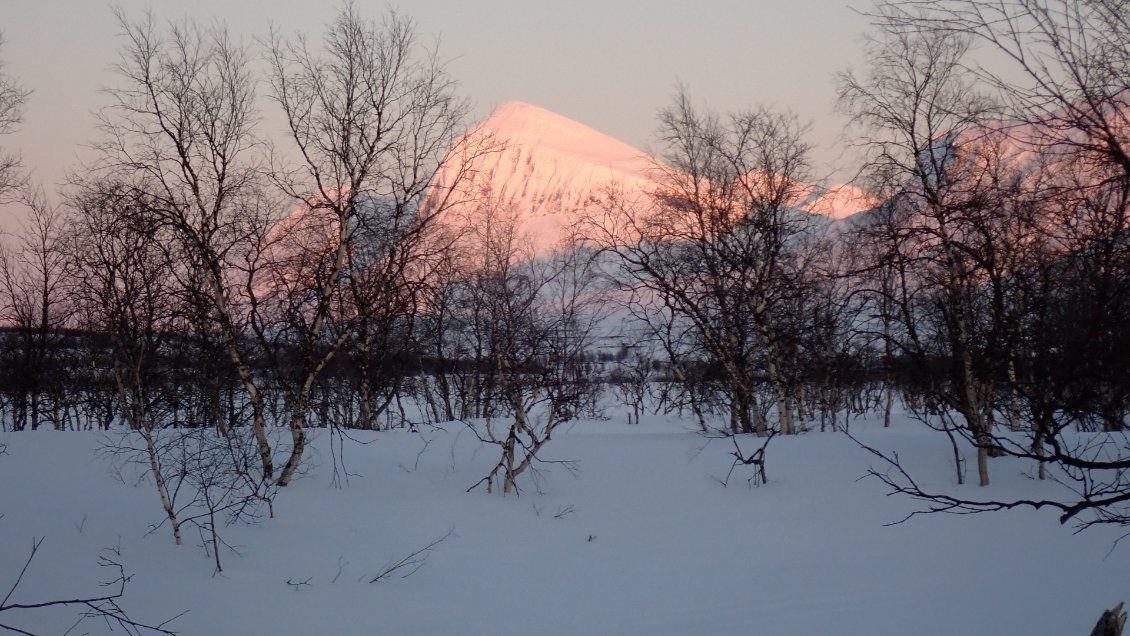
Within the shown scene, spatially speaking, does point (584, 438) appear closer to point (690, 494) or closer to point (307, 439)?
point (690, 494)

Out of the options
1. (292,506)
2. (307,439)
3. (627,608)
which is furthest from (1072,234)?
(307,439)

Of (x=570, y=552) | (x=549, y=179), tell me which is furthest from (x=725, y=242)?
(x=549, y=179)

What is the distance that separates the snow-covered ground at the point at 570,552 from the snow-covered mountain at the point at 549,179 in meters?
5.70

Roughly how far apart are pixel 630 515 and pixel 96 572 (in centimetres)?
862

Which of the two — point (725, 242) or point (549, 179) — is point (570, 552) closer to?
point (725, 242)

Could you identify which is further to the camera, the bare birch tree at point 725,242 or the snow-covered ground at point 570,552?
the bare birch tree at point 725,242

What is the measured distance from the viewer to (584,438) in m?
18.8

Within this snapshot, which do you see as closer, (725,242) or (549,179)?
(725,242)

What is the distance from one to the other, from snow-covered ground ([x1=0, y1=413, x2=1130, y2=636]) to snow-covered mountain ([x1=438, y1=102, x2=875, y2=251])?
225 inches

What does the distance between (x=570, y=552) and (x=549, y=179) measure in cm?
2677

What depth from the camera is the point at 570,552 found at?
1350 cm

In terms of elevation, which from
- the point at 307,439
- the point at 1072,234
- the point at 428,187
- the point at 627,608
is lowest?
the point at 627,608

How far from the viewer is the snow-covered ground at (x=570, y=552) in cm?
1085

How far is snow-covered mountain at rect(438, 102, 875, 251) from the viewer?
52.6ft
